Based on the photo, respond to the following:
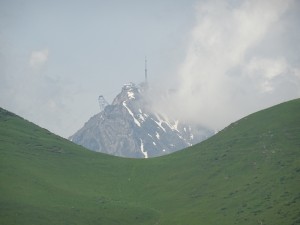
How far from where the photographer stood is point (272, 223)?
7785 inches

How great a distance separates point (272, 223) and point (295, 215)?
347 inches

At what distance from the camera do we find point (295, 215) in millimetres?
197625
